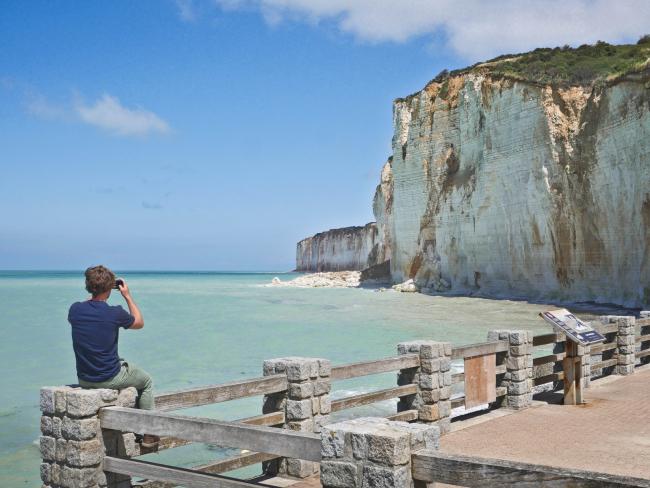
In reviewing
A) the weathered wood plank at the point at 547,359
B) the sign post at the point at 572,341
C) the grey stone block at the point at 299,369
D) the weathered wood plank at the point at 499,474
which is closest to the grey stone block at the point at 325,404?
the grey stone block at the point at 299,369

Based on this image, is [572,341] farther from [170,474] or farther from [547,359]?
[170,474]

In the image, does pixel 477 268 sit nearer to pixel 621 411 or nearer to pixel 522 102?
pixel 522 102

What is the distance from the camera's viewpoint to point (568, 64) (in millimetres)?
51094

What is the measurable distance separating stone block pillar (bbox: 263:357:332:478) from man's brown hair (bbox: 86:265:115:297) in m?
2.19

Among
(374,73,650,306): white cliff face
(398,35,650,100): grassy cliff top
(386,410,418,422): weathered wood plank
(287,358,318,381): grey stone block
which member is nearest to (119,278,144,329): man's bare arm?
(287,358,318,381): grey stone block

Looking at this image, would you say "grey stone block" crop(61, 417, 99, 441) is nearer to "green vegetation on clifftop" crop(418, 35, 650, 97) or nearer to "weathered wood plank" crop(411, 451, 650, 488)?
"weathered wood plank" crop(411, 451, 650, 488)

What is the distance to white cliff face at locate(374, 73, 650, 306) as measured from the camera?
118 ft

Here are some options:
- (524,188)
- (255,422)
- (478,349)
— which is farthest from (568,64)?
(255,422)

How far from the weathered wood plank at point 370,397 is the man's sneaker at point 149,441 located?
2331 mm

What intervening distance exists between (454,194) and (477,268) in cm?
669

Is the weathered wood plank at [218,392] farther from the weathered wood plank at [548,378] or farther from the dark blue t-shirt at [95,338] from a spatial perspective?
the weathered wood plank at [548,378]

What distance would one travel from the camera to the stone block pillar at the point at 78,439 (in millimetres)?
5617

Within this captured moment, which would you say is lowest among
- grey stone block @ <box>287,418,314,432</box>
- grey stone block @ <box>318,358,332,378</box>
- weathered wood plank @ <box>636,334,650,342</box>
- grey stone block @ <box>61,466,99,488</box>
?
grey stone block @ <box>61,466,99,488</box>

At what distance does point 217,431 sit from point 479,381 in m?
5.68
